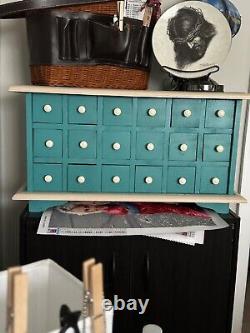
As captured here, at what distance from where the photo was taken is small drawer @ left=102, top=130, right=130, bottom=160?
1.17m

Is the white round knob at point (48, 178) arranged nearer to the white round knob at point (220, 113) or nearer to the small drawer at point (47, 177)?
the small drawer at point (47, 177)

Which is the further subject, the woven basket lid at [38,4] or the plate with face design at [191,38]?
the plate with face design at [191,38]

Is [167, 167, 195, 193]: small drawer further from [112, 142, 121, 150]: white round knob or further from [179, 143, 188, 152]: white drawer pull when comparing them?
[112, 142, 121, 150]: white round knob

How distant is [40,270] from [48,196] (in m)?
0.41

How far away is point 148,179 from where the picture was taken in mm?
1198

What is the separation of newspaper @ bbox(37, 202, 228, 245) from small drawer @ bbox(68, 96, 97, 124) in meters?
0.32

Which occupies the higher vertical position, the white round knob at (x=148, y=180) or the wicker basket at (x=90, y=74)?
the wicker basket at (x=90, y=74)

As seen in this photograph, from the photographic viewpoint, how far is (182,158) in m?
1.20

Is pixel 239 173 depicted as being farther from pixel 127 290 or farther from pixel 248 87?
pixel 127 290

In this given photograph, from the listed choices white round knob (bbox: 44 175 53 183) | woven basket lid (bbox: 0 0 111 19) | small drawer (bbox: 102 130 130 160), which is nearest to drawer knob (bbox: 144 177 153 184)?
small drawer (bbox: 102 130 130 160)

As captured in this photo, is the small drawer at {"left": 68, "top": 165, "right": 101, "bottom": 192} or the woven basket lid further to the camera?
the small drawer at {"left": 68, "top": 165, "right": 101, "bottom": 192}

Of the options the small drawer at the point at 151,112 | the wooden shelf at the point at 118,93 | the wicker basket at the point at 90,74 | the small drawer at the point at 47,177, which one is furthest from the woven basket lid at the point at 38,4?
the small drawer at the point at 47,177

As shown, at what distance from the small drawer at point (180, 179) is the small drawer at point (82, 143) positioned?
271 millimetres

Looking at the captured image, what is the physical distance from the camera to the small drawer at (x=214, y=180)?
3.96 ft
